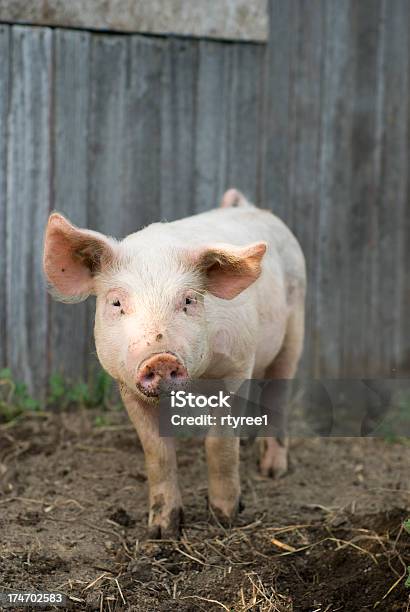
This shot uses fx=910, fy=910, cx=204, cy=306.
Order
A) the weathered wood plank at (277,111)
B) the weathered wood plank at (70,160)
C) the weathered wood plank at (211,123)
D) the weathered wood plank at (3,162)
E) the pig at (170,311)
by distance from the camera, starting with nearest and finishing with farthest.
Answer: the pig at (170,311), the weathered wood plank at (3,162), the weathered wood plank at (70,160), the weathered wood plank at (211,123), the weathered wood plank at (277,111)

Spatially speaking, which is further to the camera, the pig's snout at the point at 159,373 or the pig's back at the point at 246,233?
the pig's back at the point at 246,233

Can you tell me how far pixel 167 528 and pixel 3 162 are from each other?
8.08 feet

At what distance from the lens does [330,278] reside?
6043 millimetres

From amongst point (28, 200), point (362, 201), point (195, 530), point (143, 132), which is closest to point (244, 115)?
point (143, 132)

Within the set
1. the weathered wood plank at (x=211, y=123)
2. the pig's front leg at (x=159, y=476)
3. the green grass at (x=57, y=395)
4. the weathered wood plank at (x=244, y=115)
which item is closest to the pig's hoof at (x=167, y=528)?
the pig's front leg at (x=159, y=476)

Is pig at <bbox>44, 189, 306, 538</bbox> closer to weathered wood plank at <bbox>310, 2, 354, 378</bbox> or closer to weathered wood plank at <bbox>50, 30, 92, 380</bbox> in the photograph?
weathered wood plank at <bbox>50, 30, 92, 380</bbox>

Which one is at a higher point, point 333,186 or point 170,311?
point 333,186

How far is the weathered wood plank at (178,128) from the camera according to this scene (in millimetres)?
5508

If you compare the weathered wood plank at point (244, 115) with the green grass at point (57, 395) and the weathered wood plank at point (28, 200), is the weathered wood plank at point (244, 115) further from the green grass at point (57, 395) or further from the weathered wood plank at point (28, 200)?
the green grass at point (57, 395)

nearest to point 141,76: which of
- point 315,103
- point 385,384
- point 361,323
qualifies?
point 315,103

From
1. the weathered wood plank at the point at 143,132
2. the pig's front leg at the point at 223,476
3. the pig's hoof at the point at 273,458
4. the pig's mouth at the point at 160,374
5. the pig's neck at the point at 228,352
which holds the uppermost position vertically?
the weathered wood plank at the point at 143,132

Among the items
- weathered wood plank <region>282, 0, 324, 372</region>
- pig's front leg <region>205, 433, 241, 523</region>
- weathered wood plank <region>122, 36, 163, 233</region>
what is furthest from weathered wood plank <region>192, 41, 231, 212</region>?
pig's front leg <region>205, 433, 241, 523</region>

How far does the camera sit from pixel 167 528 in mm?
3859

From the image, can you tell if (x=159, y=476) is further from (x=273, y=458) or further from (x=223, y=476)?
(x=273, y=458)
